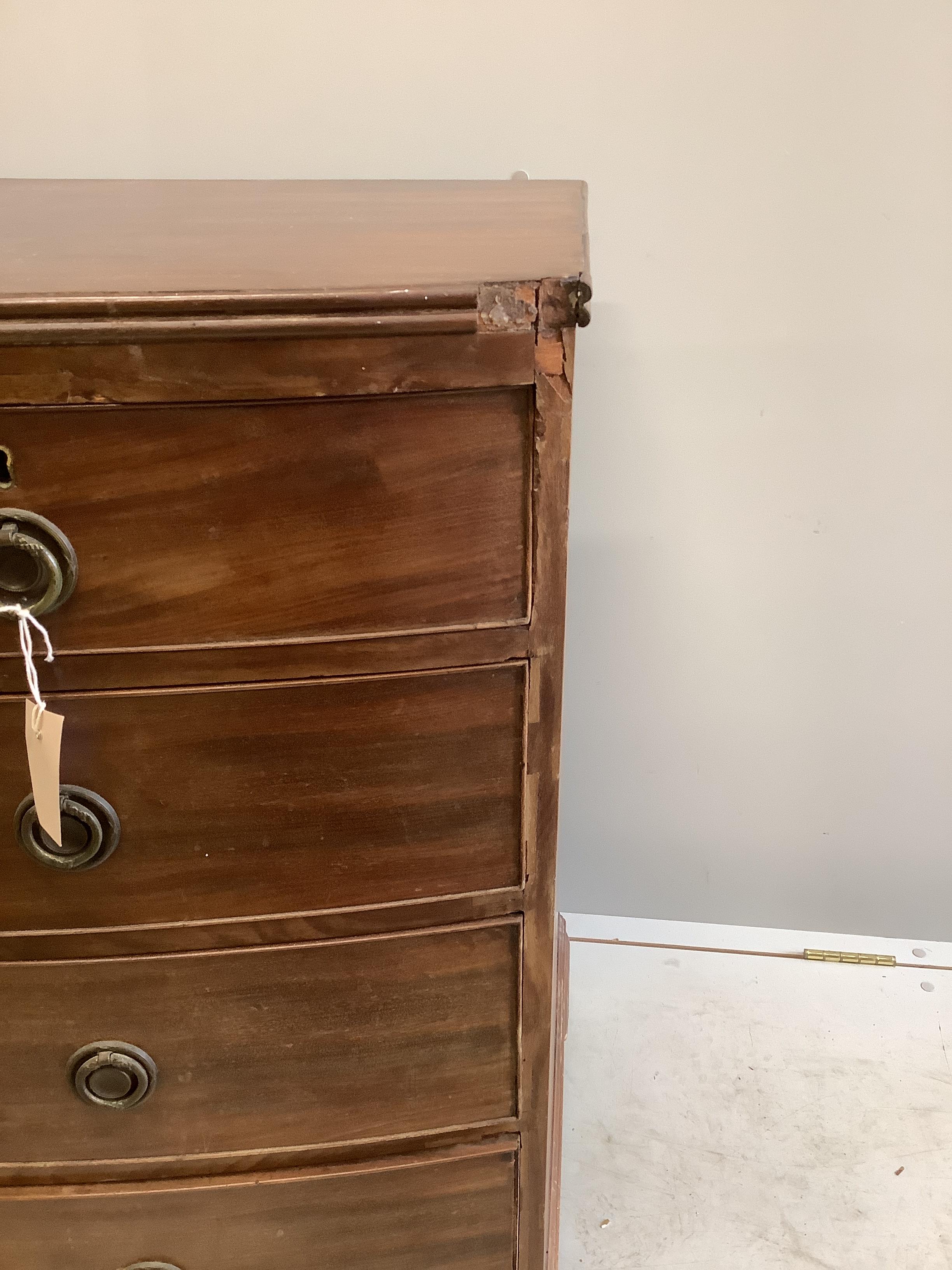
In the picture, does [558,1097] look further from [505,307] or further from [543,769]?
[505,307]

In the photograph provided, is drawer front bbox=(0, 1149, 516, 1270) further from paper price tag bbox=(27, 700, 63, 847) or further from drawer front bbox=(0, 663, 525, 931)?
paper price tag bbox=(27, 700, 63, 847)

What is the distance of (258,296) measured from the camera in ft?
1.71

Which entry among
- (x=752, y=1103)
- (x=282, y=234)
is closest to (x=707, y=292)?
(x=282, y=234)

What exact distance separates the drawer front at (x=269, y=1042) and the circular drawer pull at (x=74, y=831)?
0.09 metres

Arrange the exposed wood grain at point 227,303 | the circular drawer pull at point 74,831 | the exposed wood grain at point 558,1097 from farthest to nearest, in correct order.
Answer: the exposed wood grain at point 558,1097 < the circular drawer pull at point 74,831 < the exposed wood grain at point 227,303

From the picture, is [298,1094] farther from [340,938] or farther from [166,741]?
[166,741]

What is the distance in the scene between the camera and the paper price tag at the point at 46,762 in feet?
1.90

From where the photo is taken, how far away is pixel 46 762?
58 cm

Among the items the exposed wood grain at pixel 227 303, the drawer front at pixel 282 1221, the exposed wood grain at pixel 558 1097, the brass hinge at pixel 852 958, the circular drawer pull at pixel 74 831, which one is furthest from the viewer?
the brass hinge at pixel 852 958

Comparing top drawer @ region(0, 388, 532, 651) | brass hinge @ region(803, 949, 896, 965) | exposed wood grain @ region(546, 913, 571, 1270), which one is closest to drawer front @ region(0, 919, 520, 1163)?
exposed wood grain @ region(546, 913, 571, 1270)

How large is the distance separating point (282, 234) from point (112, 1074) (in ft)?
1.92

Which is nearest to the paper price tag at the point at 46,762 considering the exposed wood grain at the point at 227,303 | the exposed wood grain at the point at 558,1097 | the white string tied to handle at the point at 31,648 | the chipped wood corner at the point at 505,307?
the white string tied to handle at the point at 31,648

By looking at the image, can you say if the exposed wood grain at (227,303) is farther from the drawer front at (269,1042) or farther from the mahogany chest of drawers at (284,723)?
the drawer front at (269,1042)

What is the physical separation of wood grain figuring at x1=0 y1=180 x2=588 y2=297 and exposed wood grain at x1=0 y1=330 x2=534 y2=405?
1.2 inches
